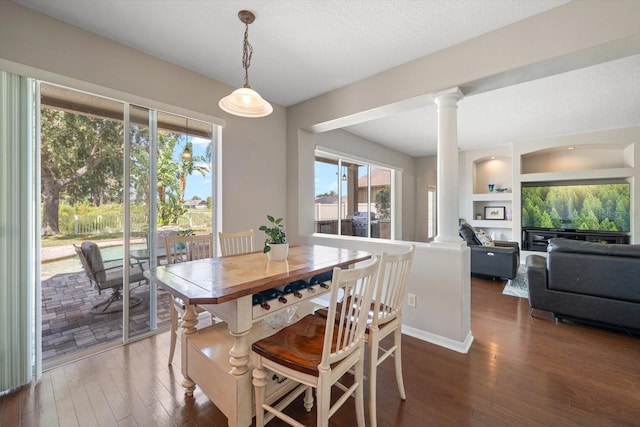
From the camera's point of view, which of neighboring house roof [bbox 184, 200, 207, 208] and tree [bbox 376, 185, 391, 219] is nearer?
neighboring house roof [bbox 184, 200, 207, 208]

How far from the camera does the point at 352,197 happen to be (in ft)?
18.7

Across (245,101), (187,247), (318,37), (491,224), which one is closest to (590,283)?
(318,37)

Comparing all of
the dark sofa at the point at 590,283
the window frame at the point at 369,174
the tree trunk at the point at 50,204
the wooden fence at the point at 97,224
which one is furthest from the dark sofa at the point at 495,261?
the tree trunk at the point at 50,204

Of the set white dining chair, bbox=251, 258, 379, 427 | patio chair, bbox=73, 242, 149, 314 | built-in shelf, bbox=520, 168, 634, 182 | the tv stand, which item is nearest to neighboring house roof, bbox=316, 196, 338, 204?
patio chair, bbox=73, 242, 149, 314

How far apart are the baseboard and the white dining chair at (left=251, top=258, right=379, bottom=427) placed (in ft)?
4.64

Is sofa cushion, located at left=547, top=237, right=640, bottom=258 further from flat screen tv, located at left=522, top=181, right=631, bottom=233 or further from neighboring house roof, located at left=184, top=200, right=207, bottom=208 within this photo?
neighboring house roof, located at left=184, top=200, right=207, bottom=208

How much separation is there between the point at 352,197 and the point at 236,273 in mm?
4285

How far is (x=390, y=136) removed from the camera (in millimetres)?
5453

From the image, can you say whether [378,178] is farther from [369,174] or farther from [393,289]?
[393,289]

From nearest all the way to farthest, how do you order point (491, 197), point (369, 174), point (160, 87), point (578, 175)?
point (160, 87), point (578, 175), point (369, 174), point (491, 197)

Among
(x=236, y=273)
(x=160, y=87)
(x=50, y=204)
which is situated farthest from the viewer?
(x=160, y=87)

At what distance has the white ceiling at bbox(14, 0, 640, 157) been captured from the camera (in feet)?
6.32

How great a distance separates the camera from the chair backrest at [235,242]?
8.34 ft

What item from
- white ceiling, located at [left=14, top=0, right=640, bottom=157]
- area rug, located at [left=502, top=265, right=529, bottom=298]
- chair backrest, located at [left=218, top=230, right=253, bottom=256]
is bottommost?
area rug, located at [left=502, top=265, right=529, bottom=298]
